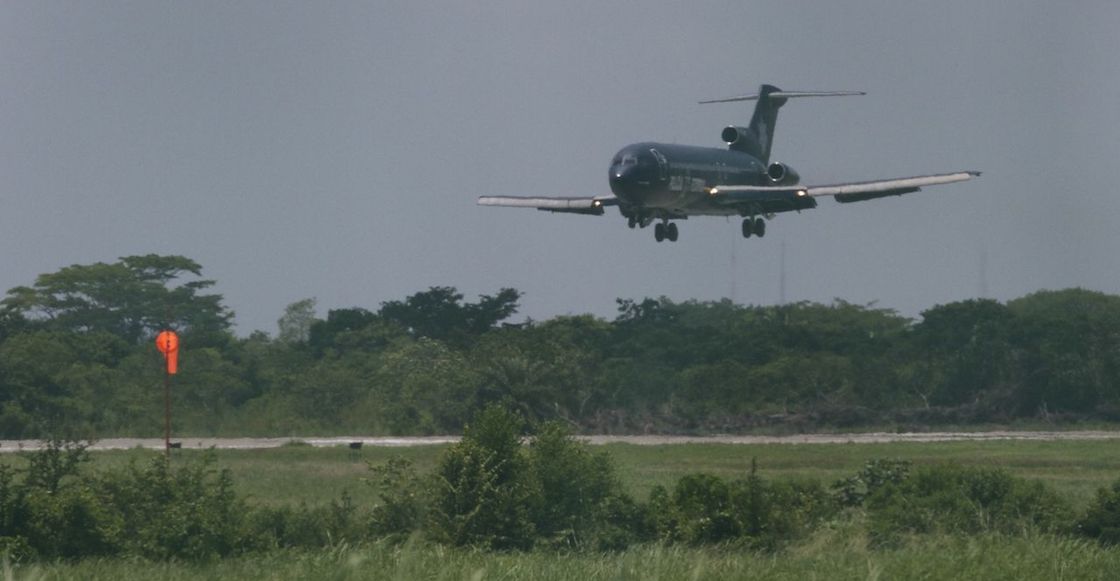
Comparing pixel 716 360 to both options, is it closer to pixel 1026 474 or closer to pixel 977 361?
pixel 977 361

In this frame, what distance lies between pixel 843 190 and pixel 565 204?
9687 mm

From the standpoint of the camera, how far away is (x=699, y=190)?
56.1m

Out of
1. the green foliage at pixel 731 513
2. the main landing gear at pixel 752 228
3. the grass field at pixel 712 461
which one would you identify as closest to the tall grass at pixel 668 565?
the green foliage at pixel 731 513

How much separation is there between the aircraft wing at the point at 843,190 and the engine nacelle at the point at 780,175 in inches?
204

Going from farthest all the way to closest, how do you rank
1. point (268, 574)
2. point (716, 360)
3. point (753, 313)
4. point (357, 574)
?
point (753, 313), point (716, 360), point (268, 574), point (357, 574)

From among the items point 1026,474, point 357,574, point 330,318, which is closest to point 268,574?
point 357,574

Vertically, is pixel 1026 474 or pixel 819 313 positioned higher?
pixel 819 313

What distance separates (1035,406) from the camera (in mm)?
61594

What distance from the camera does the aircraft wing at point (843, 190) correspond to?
175 ft

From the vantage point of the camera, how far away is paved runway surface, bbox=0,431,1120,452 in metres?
50.9

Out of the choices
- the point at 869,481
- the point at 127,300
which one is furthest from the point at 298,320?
the point at 869,481

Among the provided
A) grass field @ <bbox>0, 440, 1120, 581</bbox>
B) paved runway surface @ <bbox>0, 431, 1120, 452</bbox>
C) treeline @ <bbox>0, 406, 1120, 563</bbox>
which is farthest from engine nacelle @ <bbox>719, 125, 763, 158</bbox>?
treeline @ <bbox>0, 406, 1120, 563</bbox>

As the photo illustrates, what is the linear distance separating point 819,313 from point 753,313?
5.82m

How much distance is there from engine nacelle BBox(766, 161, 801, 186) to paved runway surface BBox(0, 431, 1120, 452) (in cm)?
1130
